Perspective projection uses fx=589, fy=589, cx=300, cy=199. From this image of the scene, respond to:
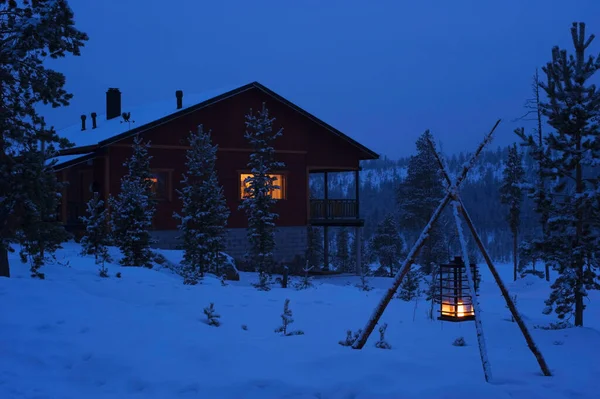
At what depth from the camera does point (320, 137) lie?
27.5m

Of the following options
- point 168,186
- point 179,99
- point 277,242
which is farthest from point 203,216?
point 179,99

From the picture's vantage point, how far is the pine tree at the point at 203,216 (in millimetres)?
18094

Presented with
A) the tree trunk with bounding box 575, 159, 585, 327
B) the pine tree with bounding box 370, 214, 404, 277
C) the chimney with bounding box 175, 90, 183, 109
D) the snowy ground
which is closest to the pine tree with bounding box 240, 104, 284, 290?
the chimney with bounding box 175, 90, 183, 109

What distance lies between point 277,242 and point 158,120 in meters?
7.46

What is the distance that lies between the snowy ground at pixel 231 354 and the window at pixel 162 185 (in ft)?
45.9

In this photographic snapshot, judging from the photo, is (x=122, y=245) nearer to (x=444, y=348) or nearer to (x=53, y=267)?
(x=53, y=267)

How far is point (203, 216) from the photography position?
750 inches

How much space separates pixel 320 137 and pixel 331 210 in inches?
135

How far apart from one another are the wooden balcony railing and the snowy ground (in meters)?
17.3

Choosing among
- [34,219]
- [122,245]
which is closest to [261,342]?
[34,219]

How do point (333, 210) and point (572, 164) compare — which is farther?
point (333, 210)

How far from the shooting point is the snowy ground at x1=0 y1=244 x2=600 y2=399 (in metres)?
5.73

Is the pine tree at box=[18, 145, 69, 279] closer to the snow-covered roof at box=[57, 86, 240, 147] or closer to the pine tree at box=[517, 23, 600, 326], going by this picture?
the pine tree at box=[517, 23, 600, 326]

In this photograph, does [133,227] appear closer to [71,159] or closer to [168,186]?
[71,159]
